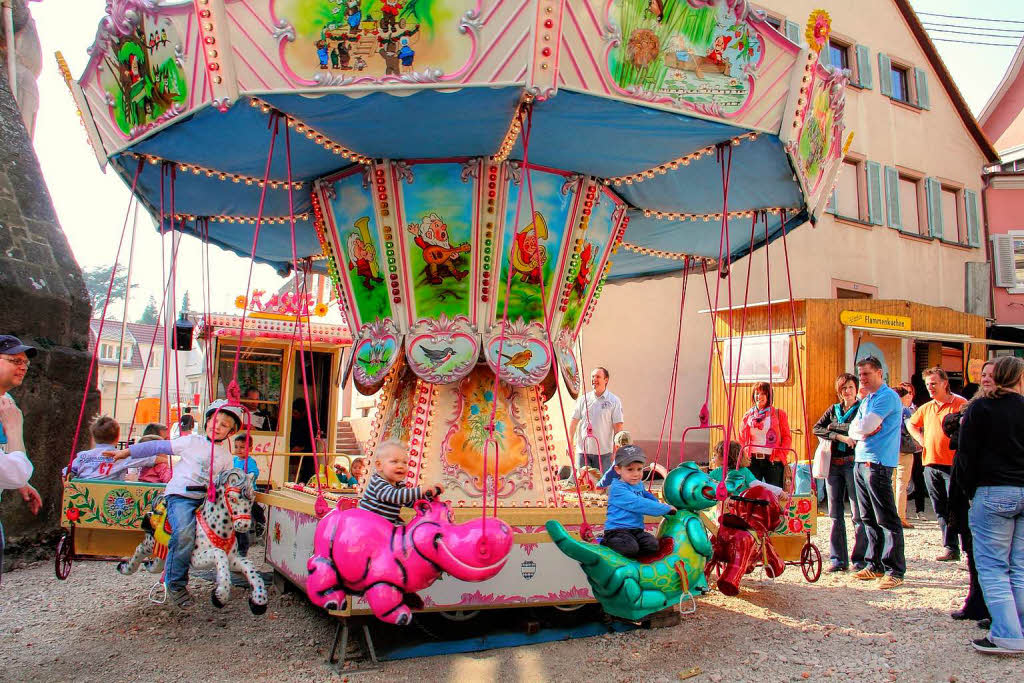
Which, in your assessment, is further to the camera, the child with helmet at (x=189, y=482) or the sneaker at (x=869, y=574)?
the sneaker at (x=869, y=574)

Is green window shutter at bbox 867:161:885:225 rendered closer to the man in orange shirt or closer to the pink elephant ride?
the man in orange shirt

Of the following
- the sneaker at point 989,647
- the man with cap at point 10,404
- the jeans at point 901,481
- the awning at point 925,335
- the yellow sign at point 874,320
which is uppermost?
the yellow sign at point 874,320

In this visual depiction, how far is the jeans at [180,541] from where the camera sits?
414 cm

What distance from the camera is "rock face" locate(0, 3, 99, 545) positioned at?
6.84m

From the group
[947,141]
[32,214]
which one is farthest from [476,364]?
[947,141]

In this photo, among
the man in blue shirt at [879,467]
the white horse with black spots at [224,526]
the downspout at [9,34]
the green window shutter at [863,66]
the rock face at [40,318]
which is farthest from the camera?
the green window shutter at [863,66]

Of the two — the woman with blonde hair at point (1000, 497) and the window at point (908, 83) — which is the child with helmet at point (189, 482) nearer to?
the woman with blonde hair at point (1000, 497)

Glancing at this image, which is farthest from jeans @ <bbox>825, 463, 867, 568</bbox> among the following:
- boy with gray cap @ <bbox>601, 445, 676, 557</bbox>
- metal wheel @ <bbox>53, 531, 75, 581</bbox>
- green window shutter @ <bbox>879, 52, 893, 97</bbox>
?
green window shutter @ <bbox>879, 52, 893, 97</bbox>

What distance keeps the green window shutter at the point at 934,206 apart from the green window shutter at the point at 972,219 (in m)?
0.97

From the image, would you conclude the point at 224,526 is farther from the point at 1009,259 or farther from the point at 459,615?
the point at 1009,259

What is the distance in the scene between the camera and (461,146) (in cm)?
516

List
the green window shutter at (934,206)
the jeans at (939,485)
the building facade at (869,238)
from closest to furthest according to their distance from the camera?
the jeans at (939,485) < the building facade at (869,238) < the green window shutter at (934,206)

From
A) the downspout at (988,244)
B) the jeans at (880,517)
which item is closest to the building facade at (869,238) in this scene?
the downspout at (988,244)

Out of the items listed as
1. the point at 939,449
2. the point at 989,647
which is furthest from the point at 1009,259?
the point at 989,647
